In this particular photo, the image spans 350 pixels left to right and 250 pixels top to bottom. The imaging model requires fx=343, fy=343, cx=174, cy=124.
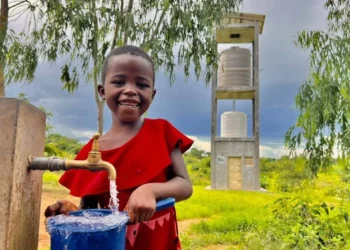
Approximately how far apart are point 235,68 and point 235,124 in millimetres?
1509

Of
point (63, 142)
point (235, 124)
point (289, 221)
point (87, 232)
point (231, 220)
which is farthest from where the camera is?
point (63, 142)

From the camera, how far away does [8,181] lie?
61cm

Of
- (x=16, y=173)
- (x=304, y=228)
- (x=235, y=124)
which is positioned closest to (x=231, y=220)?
(x=304, y=228)

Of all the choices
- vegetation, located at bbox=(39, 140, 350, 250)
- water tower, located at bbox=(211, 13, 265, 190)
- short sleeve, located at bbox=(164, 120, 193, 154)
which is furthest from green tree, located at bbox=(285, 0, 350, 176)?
water tower, located at bbox=(211, 13, 265, 190)

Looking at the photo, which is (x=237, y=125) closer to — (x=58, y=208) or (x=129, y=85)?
(x=129, y=85)

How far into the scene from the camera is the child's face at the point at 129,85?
84cm

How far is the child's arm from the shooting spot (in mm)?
637

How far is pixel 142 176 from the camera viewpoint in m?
0.80

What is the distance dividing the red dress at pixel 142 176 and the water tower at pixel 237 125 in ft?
26.5

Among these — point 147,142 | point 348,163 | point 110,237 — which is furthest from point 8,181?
point 348,163

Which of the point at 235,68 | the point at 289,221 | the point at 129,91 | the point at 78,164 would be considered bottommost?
the point at 289,221

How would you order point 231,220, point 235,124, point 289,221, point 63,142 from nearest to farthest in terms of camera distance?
point 289,221, point 231,220, point 235,124, point 63,142

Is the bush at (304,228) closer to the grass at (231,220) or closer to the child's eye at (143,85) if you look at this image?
the grass at (231,220)

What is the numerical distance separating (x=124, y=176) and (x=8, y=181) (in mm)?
267
